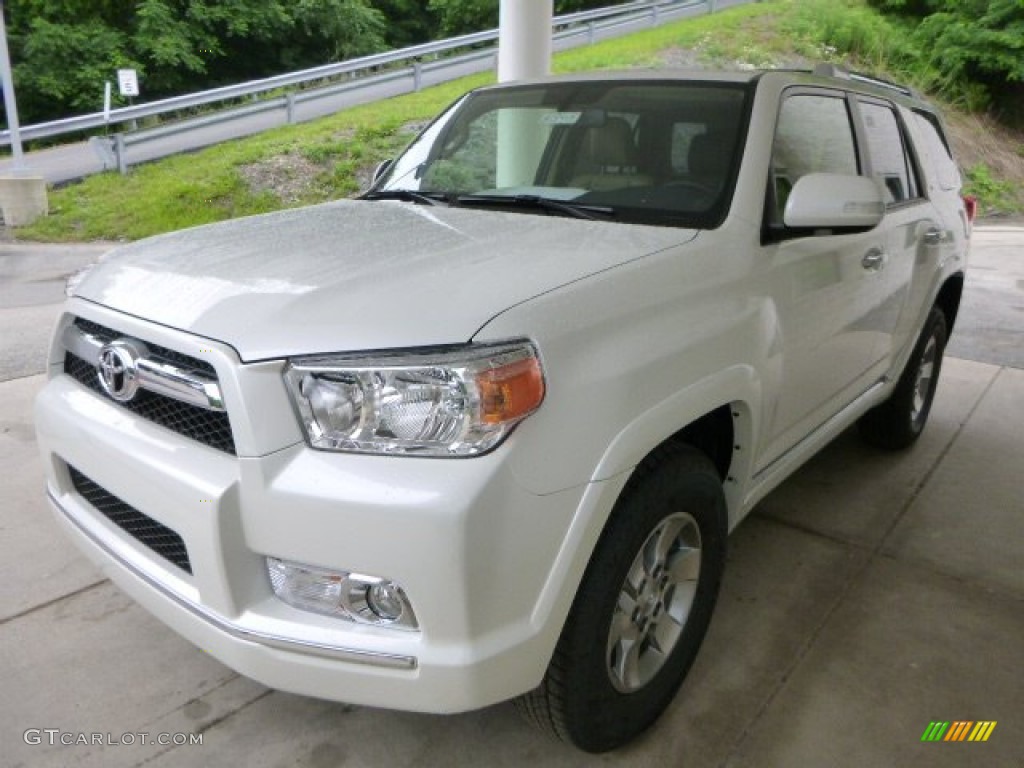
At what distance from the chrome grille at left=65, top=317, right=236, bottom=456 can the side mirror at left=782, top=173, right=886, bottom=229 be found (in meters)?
1.64

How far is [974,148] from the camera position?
706 inches

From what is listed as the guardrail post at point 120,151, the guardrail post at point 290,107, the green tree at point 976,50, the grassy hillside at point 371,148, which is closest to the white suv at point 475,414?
the grassy hillside at point 371,148

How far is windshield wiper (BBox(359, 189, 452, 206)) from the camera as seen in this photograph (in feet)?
9.89

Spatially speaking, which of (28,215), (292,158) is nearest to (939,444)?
(292,158)

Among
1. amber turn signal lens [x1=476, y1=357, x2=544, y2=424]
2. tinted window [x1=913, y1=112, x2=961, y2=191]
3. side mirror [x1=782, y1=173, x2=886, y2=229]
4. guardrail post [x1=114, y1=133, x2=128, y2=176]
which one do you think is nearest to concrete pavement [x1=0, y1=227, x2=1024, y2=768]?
amber turn signal lens [x1=476, y1=357, x2=544, y2=424]

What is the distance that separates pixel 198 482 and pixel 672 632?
4.36 feet

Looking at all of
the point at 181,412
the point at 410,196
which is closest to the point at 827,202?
the point at 410,196

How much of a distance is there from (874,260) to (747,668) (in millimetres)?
1635

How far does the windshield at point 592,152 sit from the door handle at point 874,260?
0.81 m

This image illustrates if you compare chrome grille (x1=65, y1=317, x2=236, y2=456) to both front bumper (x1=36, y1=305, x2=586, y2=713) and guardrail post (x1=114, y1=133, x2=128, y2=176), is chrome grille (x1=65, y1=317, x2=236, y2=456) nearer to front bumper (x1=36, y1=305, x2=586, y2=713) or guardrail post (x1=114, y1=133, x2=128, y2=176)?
front bumper (x1=36, y1=305, x2=586, y2=713)

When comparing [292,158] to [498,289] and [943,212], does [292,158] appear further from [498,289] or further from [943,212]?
[498,289]

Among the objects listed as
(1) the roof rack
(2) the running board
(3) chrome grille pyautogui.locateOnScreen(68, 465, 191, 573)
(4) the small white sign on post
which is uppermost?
(1) the roof rack

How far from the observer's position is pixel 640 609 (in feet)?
7.06

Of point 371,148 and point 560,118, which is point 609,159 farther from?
point 371,148
